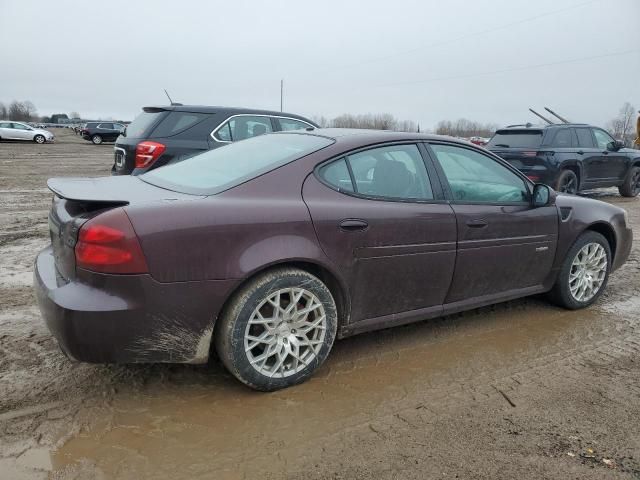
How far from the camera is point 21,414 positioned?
2.63 m

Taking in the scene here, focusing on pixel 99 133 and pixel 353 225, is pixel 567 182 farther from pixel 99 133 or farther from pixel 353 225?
pixel 99 133

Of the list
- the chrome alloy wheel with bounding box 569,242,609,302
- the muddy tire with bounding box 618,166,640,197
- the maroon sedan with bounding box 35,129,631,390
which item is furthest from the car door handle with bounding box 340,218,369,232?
the muddy tire with bounding box 618,166,640,197

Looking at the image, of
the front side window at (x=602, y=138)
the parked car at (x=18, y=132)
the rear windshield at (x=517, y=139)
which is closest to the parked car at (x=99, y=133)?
the parked car at (x=18, y=132)

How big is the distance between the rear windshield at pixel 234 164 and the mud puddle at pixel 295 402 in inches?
44.7

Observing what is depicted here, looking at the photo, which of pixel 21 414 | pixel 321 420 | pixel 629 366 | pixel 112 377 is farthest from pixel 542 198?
pixel 21 414

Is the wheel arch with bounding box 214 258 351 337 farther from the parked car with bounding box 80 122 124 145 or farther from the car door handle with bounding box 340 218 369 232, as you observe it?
the parked car with bounding box 80 122 124 145

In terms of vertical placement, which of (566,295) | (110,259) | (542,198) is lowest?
(566,295)

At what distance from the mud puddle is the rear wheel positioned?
6.68 m

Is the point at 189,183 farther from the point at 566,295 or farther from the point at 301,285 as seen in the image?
the point at 566,295

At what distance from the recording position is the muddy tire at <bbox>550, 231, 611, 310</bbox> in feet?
14.1

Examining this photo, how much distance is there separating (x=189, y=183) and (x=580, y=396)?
262cm

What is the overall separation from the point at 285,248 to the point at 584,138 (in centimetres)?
1000

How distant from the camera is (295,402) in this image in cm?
286

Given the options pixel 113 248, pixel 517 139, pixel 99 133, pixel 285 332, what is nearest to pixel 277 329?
pixel 285 332
